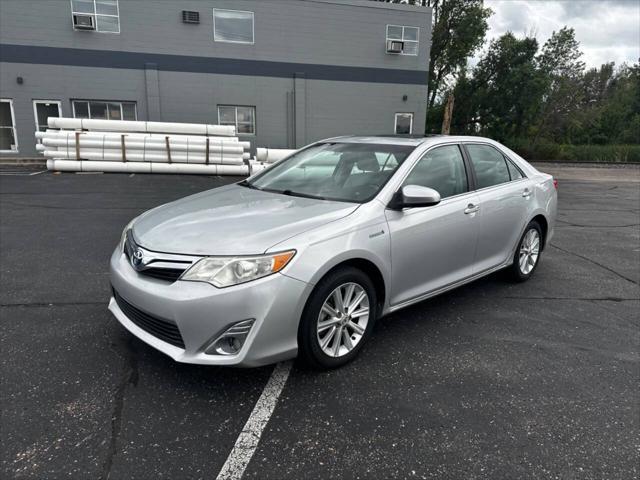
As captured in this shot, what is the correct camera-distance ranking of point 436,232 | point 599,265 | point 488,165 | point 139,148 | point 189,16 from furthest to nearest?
1. point 189,16
2. point 139,148
3. point 599,265
4. point 488,165
5. point 436,232

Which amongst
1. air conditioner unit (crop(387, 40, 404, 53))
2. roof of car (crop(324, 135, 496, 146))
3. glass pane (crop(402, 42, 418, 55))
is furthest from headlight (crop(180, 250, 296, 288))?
glass pane (crop(402, 42, 418, 55))

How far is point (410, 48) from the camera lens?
2084 cm

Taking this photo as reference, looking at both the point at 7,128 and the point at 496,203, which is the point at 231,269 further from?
the point at 7,128

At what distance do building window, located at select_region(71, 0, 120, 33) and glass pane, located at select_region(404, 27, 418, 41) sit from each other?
1201 centimetres

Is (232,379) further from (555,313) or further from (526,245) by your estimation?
(526,245)

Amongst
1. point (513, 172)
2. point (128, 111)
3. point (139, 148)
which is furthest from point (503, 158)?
point (128, 111)

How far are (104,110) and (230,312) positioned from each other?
1861 centimetres

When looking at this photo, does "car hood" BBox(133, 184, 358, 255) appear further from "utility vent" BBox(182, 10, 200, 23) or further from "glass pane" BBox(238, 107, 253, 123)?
"utility vent" BBox(182, 10, 200, 23)

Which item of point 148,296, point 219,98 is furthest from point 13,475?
point 219,98

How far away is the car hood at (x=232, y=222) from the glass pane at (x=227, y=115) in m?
16.6

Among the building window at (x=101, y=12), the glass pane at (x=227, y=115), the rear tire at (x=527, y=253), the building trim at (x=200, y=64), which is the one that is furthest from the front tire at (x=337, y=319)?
the building window at (x=101, y=12)

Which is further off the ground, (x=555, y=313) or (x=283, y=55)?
(x=283, y=55)

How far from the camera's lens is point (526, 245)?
491 centimetres

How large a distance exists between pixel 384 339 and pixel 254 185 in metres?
1.82
